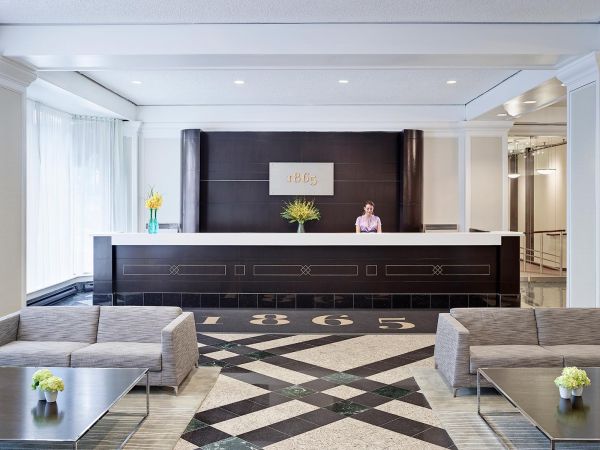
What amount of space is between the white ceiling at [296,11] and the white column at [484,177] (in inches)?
197

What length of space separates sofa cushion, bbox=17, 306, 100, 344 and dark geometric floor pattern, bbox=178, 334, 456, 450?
1183mm

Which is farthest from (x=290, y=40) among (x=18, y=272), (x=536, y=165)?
(x=536, y=165)

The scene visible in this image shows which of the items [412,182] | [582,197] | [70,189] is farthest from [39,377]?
[412,182]

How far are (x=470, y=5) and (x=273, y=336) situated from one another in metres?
4.24

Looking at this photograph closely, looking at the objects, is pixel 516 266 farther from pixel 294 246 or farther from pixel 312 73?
pixel 312 73

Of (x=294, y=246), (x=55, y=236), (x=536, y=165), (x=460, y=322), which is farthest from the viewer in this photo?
(x=536, y=165)

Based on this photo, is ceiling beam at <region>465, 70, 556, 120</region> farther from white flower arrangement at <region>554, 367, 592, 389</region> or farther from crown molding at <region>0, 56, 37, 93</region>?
crown molding at <region>0, 56, 37, 93</region>

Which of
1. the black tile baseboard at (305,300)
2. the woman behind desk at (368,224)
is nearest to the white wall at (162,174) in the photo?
the black tile baseboard at (305,300)

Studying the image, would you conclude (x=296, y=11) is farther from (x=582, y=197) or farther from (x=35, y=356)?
(x=35, y=356)

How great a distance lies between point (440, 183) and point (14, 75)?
7691 mm

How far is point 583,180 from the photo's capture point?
6.38m

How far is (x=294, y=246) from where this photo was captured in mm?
8094

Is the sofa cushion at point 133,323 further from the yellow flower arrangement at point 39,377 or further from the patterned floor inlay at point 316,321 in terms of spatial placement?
the patterned floor inlay at point 316,321

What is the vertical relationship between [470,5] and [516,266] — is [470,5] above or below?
→ above
